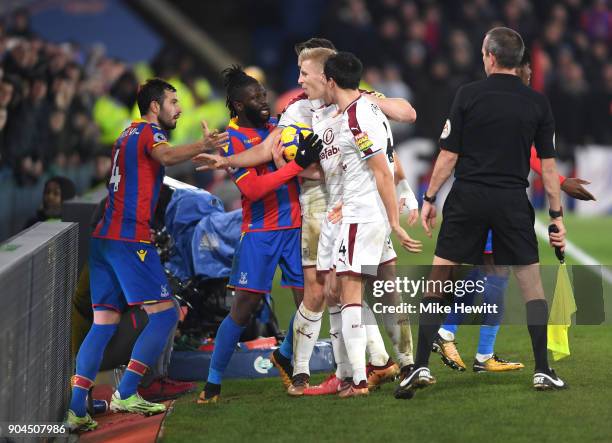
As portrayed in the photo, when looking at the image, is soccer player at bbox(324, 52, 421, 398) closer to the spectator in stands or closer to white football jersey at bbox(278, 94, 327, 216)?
white football jersey at bbox(278, 94, 327, 216)

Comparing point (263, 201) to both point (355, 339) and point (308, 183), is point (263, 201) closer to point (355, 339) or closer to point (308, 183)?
point (308, 183)

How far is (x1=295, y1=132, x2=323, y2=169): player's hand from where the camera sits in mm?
7305

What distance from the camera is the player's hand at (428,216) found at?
285 inches

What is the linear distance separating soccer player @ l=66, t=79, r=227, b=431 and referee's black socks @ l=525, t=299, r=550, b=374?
1.89 meters

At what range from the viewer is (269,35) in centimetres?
Answer: 2484

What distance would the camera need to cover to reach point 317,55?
7.48 metres

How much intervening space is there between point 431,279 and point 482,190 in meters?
0.57

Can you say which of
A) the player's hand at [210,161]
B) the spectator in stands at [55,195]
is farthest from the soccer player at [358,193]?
the spectator in stands at [55,195]

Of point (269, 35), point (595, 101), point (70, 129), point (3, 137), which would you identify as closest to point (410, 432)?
point (3, 137)

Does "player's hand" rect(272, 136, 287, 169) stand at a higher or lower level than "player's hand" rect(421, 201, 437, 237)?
higher

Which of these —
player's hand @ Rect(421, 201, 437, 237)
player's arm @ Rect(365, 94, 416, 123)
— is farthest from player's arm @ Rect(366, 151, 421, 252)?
player's arm @ Rect(365, 94, 416, 123)

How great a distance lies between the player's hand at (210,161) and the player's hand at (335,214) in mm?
625

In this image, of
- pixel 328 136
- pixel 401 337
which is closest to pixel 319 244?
pixel 328 136

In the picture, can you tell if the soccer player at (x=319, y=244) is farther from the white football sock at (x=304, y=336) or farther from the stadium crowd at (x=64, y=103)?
the stadium crowd at (x=64, y=103)
